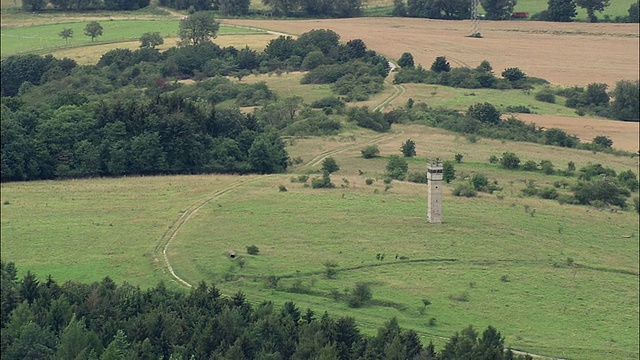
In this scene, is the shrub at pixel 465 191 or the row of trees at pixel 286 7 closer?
the shrub at pixel 465 191

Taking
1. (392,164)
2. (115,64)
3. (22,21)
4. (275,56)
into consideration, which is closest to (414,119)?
(392,164)

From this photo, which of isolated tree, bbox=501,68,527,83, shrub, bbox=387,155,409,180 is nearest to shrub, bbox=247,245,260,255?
shrub, bbox=387,155,409,180

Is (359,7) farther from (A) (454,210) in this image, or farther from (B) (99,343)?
(B) (99,343)

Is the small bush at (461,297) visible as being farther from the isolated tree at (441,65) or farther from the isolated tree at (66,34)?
the isolated tree at (66,34)

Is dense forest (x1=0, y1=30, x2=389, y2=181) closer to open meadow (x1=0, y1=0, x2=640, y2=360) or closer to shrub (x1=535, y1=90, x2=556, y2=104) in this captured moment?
open meadow (x1=0, y1=0, x2=640, y2=360)

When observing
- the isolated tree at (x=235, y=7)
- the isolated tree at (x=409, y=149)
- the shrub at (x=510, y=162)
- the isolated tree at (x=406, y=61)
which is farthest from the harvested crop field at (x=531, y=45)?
the isolated tree at (x=235, y=7)
